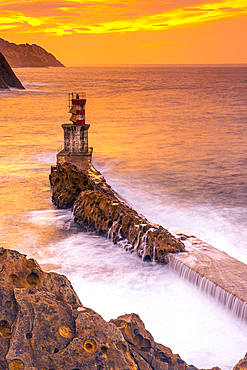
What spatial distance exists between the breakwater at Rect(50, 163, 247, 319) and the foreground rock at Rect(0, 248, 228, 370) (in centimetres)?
303

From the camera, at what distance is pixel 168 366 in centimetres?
342

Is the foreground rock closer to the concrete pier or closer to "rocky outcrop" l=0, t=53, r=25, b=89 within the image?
the concrete pier

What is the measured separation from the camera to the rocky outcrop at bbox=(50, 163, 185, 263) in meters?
8.14

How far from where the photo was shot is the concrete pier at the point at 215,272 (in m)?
6.06

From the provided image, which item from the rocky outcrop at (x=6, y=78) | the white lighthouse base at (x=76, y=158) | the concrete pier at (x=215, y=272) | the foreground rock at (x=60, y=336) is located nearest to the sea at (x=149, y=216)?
the concrete pier at (x=215, y=272)

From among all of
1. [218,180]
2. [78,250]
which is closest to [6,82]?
[218,180]

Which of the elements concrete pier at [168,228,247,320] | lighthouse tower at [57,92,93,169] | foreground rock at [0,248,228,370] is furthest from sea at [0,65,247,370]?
foreground rock at [0,248,228,370]

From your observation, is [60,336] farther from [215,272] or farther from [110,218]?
[110,218]

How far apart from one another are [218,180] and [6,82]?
65.3 m

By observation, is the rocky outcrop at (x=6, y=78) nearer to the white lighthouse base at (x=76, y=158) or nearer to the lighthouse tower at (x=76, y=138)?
the lighthouse tower at (x=76, y=138)

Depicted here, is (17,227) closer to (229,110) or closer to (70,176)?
(70,176)

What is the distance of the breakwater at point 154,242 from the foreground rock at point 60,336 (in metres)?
3.03

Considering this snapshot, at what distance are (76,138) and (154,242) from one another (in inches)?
315

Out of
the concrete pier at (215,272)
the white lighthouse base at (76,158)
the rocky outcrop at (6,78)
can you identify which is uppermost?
the rocky outcrop at (6,78)
